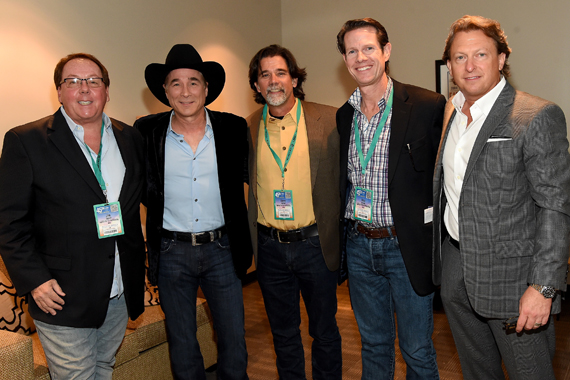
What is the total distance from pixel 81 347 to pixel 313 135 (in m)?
1.51

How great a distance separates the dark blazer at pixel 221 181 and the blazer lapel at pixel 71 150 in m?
0.40

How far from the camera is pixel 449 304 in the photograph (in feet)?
6.61

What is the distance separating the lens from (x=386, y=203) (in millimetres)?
2221

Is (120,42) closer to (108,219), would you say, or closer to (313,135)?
(313,135)

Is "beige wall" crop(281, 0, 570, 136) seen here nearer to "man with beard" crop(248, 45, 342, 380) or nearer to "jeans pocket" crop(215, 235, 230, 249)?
"man with beard" crop(248, 45, 342, 380)

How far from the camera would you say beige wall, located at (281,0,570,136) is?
4.71 meters

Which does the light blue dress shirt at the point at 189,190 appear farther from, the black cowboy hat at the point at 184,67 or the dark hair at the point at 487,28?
the dark hair at the point at 487,28

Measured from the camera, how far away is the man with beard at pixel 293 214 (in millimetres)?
2527

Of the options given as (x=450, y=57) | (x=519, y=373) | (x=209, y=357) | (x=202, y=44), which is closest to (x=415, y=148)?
(x=450, y=57)

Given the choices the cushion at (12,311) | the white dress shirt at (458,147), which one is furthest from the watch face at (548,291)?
the cushion at (12,311)

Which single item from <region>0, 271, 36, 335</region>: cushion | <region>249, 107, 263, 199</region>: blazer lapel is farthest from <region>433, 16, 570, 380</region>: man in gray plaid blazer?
<region>0, 271, 36, 335</region>: cushion

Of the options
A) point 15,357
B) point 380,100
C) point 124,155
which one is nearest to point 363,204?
point 380,100

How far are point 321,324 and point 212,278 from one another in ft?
2.10

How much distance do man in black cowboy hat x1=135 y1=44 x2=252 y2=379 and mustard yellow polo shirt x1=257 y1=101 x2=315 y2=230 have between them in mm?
138
